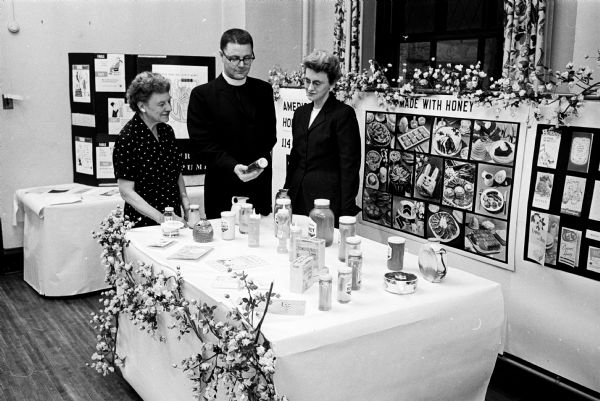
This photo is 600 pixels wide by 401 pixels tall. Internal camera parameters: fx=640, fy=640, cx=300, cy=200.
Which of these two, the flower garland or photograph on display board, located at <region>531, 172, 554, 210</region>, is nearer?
the flower garland

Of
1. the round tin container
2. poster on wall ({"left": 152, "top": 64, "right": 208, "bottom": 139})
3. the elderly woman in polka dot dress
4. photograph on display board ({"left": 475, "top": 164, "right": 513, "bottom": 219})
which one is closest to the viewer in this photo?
the round tin container

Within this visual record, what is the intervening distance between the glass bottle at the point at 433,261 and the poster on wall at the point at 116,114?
3.39 meters

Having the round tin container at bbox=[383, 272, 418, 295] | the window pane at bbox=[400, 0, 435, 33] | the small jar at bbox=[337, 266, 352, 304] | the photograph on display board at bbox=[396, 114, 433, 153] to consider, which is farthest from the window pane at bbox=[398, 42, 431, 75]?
the small jar at bbox=[337, 266, 352, 304]

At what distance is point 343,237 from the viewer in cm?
259

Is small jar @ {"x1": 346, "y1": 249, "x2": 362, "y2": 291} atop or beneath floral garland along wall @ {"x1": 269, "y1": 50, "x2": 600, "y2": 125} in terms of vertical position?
beneath

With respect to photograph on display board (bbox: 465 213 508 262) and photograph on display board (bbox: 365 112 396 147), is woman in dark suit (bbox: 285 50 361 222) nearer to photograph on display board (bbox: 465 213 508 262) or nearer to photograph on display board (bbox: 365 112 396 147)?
photograph on display board (bbox: 365 112 396 147)

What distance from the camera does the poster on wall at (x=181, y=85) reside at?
5.38m

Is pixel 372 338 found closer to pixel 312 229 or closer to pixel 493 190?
pixel 312 229

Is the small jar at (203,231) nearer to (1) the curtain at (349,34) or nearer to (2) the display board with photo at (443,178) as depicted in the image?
(2) the display board with photo at (443,178)

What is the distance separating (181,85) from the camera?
5426 millimetres

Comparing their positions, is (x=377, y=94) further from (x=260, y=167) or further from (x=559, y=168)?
(x=559, y=168)

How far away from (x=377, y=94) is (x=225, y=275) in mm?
1841

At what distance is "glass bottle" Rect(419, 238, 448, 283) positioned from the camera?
7.79 feet

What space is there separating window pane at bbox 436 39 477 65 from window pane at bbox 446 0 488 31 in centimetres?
10
